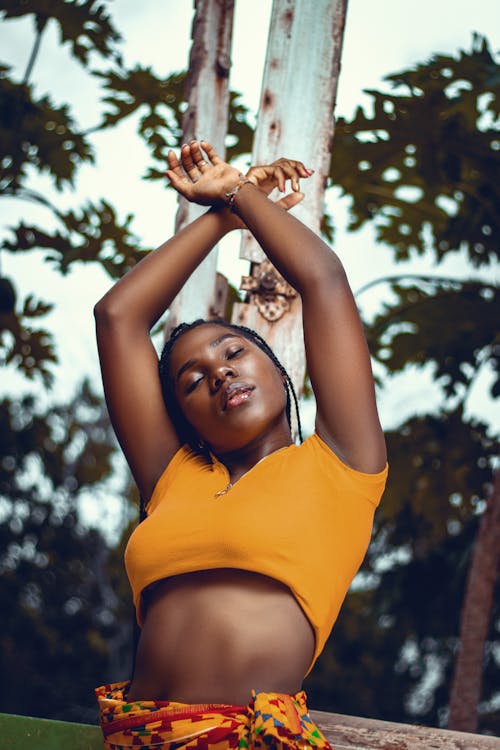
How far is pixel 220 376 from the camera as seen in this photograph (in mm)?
2029

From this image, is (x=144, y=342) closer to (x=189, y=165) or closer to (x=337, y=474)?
A: (x=189, y=165)

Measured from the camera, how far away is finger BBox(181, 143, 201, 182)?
2359 millimetres

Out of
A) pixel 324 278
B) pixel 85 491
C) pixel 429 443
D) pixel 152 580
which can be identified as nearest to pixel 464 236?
pixel 429 443

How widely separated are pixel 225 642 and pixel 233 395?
54 cm

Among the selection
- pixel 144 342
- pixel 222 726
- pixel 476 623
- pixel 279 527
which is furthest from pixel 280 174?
pixel 476 623

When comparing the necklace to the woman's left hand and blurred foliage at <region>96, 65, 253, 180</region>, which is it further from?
blurred foliage at <region>96, 65, 253, 180</region>

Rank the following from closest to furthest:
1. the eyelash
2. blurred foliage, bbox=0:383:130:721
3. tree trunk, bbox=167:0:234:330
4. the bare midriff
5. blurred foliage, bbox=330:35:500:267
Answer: the bare midriff < the eyelash < tree trunk, bbox=167:0:234:330 < blurred foliage, bbox=330:35:500:267 < blurred foliage, bbox=0:383:130:721

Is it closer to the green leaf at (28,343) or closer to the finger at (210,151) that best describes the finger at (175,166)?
the finger at (210,151)

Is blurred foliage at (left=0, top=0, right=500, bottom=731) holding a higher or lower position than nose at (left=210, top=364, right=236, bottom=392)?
higher

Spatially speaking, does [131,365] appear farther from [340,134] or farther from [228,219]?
[340,134]

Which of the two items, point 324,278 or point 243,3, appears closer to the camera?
point 324,278

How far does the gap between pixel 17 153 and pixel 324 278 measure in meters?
3.08

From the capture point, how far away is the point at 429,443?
4715 mm

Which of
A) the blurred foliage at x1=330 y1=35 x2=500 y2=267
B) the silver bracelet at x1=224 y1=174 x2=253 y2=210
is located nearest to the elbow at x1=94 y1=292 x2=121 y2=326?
the silver bracelet at x1=224 y1=174 x2=253 y2=210
